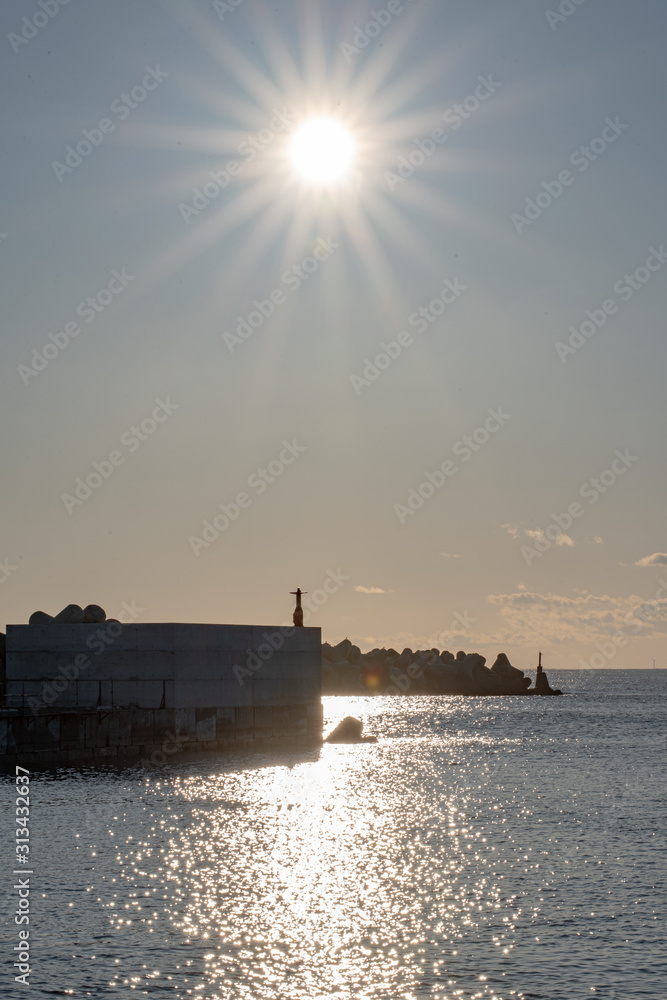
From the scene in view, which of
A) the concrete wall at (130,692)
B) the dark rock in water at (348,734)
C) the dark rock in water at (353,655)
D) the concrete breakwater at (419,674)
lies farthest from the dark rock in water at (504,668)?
the concrete wall at (130,692)

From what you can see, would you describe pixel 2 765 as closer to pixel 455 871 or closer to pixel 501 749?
pixel 455 871

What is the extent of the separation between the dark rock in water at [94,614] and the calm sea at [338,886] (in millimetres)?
13420

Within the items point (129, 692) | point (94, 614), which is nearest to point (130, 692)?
point (129, 692)

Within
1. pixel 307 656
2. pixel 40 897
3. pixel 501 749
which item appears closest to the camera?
pixel 40 897

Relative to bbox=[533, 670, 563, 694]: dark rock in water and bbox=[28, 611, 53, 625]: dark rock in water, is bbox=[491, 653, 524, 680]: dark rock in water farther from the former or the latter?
bbox=[28, 611, 53, 625]: dark rock in water

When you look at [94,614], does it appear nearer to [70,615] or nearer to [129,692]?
[70,615]

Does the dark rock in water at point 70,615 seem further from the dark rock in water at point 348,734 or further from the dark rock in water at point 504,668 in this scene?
the dark rock in water at point 504,668

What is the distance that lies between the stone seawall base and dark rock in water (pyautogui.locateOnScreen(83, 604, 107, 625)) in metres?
9.07

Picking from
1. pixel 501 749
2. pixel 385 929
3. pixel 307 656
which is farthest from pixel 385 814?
pixel 501 749

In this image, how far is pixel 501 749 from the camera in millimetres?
68250

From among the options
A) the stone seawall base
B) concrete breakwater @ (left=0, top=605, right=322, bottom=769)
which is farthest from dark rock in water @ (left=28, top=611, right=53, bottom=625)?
the stone seawall base

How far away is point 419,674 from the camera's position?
7411 inches

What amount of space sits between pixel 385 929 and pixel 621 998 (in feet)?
17.0

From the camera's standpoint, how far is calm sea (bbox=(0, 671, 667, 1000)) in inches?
690
